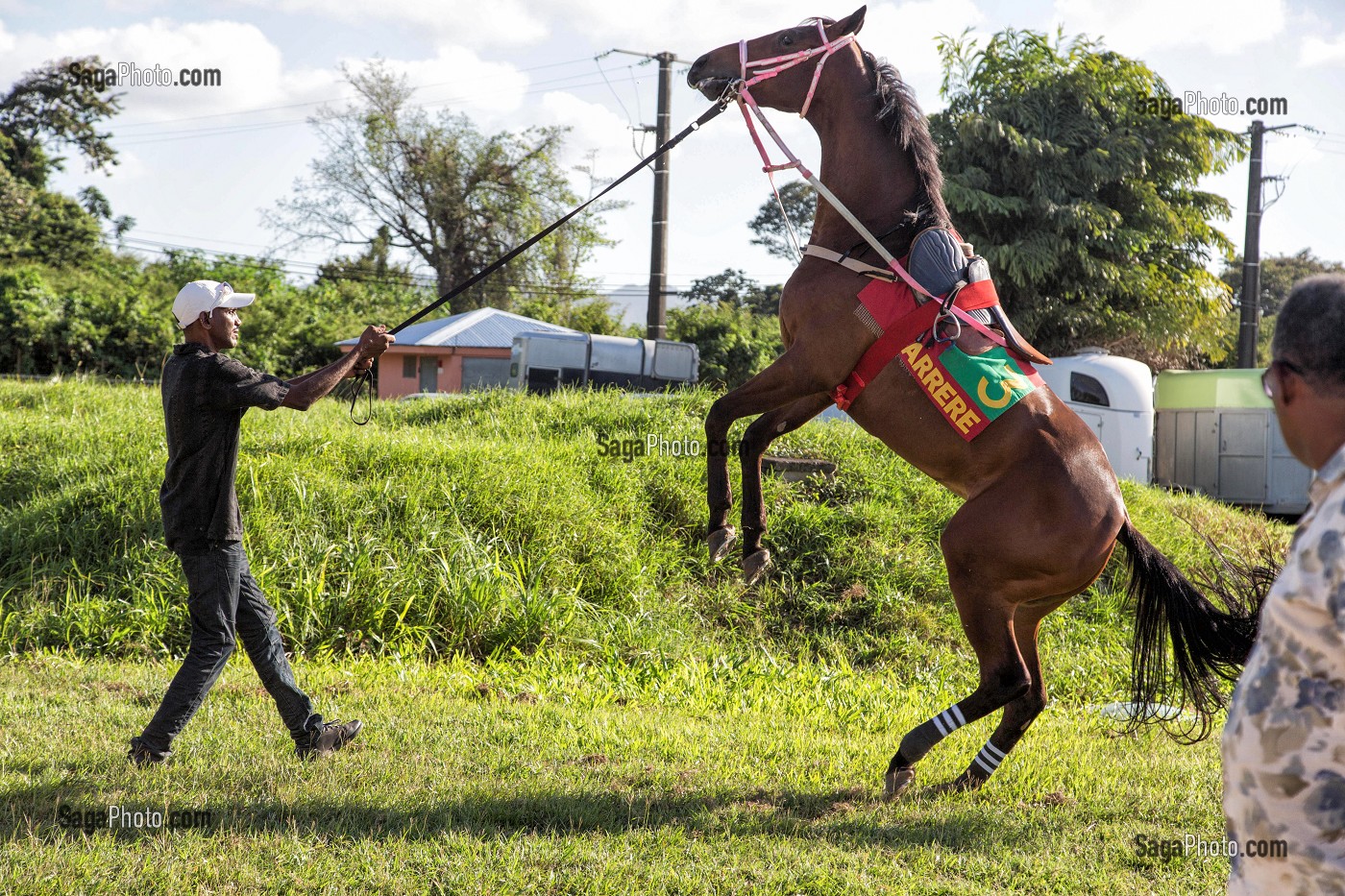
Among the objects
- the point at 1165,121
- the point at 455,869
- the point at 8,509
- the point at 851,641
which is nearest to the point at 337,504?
the point at 8,509

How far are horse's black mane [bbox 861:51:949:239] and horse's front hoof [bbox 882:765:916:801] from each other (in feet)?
Result: 8.28

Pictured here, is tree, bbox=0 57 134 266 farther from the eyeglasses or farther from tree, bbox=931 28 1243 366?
the eyeglasses

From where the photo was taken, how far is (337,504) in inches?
314

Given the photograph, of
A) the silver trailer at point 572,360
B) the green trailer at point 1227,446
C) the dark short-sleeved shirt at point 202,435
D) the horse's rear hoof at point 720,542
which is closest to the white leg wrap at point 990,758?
→ the horse's rear hoof at point 720,542

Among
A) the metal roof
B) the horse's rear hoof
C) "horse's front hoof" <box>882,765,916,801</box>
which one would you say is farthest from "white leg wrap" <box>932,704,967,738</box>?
the metal roof

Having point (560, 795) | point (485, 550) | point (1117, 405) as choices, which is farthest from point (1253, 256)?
point (560, 795)

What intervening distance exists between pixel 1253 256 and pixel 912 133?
26470 mm

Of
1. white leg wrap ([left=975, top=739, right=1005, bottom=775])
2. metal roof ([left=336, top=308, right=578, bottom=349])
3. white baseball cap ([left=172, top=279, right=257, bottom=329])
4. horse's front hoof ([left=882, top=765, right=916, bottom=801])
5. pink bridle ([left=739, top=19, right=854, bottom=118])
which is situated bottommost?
horse's front hoof ([left=882, top=765, right=916, bottom=801])

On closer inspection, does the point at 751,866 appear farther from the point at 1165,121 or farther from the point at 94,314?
the point at 94,314

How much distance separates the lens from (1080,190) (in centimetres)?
2202

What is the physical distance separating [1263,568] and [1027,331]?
18.7m

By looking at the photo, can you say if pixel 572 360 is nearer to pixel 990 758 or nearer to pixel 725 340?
pixel 725 340

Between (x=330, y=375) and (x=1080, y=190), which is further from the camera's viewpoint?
(x=1080, y=190)

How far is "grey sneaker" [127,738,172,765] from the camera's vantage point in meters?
4.60
